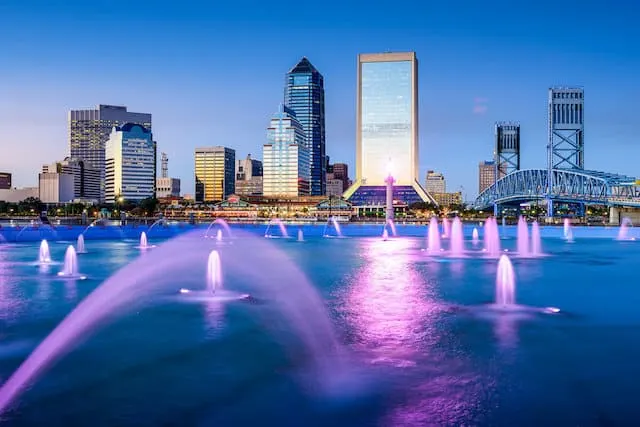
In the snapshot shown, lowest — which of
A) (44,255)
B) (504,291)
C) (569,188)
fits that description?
(504,291)

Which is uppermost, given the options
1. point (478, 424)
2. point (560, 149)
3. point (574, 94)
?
point (574, 94)

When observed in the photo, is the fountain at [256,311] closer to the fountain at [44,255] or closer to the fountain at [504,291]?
the fountain at [44,255]

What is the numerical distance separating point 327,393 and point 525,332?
7.41 meters

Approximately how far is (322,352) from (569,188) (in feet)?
479

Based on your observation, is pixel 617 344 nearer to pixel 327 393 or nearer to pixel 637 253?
pixel 327 393

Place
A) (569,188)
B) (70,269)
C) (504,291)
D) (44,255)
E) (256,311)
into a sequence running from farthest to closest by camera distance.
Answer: (569,188), (44,255), (70,269), (504,291), (256,311)

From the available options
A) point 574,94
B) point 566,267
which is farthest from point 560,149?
point 566,267

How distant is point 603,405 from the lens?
10500mm

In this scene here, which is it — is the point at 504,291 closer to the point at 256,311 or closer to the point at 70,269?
the point at 256,311

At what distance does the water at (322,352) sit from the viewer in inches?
401

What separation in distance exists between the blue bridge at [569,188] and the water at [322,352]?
105484 millimetres

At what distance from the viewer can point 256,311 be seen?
19.1 metres

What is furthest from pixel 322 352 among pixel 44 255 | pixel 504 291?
pixel 44 255

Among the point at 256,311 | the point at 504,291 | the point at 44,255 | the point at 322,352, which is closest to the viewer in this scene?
the point at 322,352
